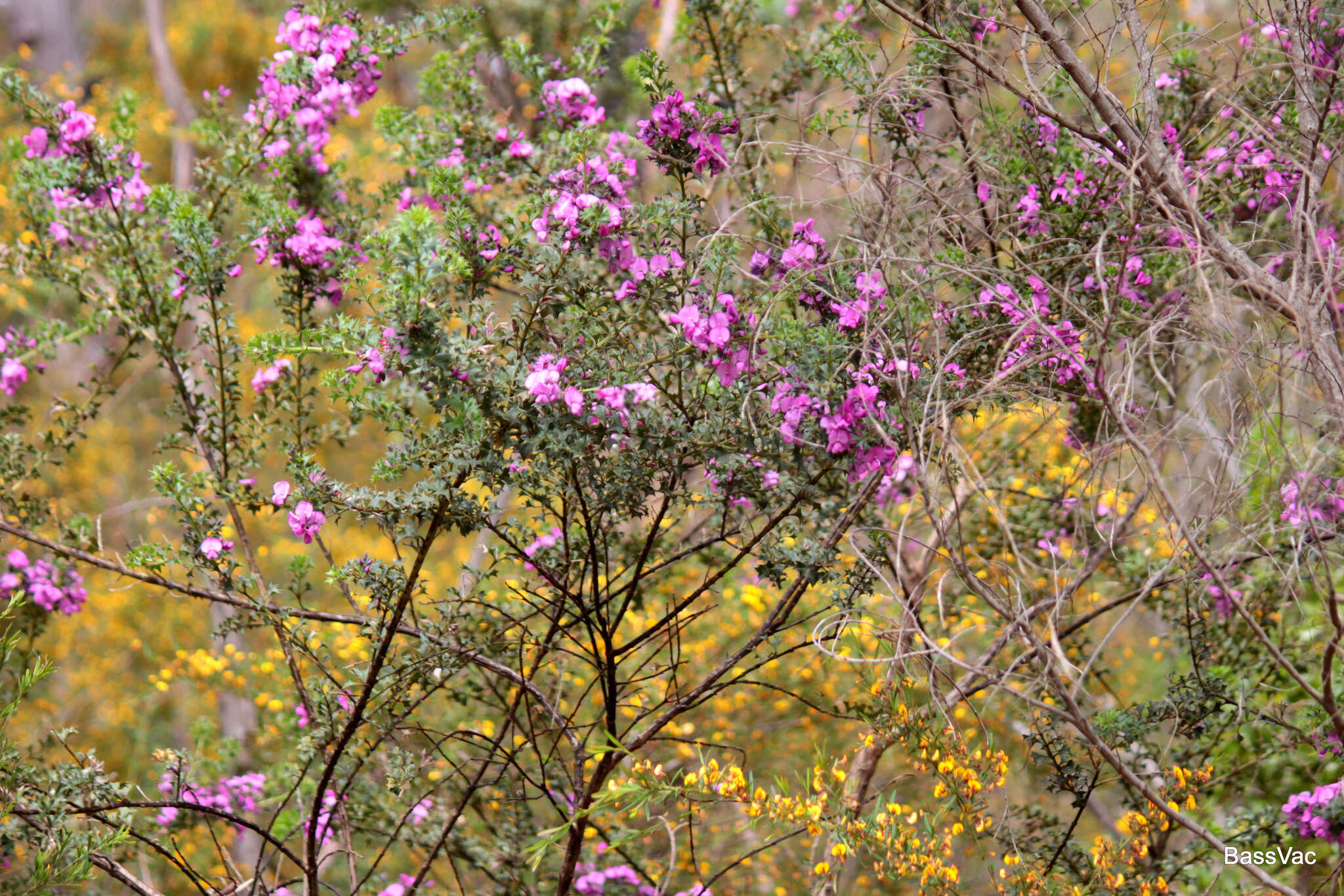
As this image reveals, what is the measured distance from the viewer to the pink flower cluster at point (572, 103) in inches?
99.5

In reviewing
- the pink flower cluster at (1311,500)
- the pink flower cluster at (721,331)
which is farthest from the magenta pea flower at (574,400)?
the pink flower cluster at (1311,500)

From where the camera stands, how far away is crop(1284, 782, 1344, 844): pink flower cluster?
2.24 meters

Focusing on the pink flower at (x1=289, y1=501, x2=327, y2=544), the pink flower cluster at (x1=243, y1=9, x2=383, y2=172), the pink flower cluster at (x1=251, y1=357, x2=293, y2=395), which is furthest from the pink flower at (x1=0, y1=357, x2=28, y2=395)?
the pink flower at (x1=289, y1=501, x2=327, y2=544)

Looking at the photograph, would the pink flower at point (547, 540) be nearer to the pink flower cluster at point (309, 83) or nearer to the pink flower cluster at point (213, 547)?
the pink flower cluster at point (213, 547)

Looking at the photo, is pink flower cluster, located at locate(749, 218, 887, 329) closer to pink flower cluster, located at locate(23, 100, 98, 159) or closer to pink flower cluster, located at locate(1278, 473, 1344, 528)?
pink flower cluster, located at locate(1278, 473, 1344, 528)

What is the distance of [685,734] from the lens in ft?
13.0

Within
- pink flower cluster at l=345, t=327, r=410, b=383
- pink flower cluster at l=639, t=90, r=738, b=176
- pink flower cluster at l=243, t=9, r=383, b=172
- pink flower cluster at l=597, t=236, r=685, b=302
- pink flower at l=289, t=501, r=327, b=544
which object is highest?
pink flower cluster at l=243, t=9, r=383, b=172

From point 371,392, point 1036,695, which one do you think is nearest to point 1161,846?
point 1036,695

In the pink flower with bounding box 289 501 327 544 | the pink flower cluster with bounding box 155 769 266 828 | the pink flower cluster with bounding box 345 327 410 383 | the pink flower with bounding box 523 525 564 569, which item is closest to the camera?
the pink flower cluster with bounding box 345 327 410 383

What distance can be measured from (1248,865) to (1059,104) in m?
2.43

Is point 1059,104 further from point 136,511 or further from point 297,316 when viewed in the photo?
point 136,511

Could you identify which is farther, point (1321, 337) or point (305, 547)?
point (305, 547)

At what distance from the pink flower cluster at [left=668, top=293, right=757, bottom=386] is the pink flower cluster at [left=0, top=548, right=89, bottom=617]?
2.11 metres

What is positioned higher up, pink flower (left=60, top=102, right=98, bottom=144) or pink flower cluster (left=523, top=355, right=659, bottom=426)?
pink flower (left=60, top=102, right=98, bottom=144)
